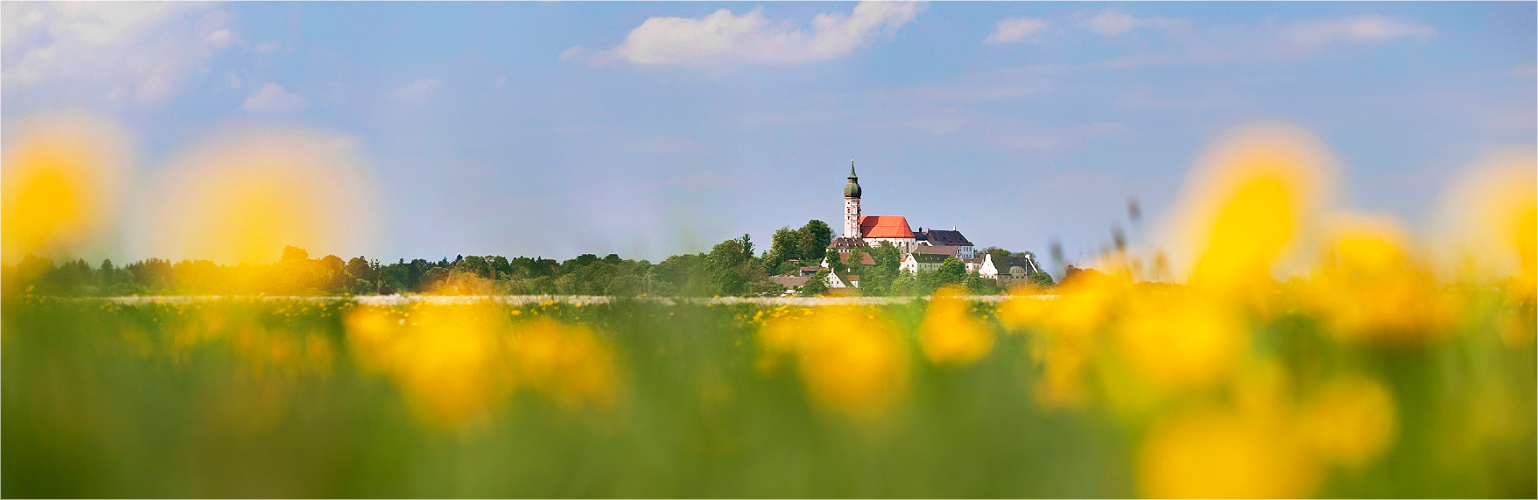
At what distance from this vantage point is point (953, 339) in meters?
2.94

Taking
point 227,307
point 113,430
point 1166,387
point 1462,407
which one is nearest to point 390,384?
point 113,430

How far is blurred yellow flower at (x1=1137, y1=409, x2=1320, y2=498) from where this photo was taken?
1619mm

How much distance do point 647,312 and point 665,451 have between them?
19.1 inches

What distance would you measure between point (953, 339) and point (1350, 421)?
1.31 metres

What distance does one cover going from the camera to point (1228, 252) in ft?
5.21

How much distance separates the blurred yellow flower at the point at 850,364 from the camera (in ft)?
7.02

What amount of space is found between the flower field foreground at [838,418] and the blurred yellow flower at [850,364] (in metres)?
0.02

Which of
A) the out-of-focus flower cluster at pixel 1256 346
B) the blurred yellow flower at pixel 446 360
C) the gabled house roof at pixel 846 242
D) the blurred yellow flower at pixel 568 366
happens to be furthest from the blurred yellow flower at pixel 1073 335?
the gabled house roof at pixel 846 242

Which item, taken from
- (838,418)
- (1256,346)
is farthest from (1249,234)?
(838,418)

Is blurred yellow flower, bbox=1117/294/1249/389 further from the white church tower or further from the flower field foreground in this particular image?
the white church tower

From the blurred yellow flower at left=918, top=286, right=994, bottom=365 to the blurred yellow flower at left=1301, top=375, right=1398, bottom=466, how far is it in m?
0.84

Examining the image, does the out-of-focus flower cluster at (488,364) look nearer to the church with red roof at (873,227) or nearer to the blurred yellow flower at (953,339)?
the blurred yellow flower at (953,339)

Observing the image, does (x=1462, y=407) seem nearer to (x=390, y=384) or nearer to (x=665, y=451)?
(x=665, y=451)

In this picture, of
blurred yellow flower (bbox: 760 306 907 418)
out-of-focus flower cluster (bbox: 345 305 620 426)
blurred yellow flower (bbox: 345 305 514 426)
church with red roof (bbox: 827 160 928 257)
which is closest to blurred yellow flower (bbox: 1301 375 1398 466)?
blurred yellow flower (bbox: 760 306 907 418)
